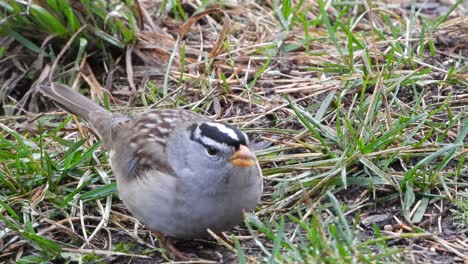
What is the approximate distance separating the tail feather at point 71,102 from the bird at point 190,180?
935mm

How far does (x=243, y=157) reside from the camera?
12.9 ft

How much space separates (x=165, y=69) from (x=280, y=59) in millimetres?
821

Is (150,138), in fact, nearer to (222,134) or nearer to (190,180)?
(190,180)

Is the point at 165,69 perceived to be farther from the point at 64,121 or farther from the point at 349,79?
→ the point at 349,79

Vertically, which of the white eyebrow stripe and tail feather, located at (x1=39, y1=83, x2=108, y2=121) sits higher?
the white eyebrow stripe

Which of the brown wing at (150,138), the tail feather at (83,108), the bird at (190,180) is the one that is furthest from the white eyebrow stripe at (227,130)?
the tail feather at (83,108)

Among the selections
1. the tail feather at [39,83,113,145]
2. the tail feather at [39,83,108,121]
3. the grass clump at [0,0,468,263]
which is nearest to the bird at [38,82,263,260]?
the grass clump at [0,0,468,263]

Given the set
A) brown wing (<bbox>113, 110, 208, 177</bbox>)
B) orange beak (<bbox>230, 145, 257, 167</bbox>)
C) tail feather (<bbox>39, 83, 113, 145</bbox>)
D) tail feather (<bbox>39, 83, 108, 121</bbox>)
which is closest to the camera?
orange beak (<bbox>230, 145, 257, 167</bbox>)

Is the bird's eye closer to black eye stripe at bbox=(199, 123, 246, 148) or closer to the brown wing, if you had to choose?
black eye stripe at bbox=(199, 123, 246, 148)

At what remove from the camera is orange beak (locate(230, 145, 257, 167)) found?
12.9 feet

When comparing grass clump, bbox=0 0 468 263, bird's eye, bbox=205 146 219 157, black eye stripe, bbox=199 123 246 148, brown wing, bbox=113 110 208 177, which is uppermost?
black eye stripe, bbox=199 123 246 148

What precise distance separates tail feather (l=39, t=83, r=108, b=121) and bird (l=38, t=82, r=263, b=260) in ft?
3.07

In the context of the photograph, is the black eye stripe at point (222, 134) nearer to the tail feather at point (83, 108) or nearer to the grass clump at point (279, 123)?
the grass clump at point (279, 123)

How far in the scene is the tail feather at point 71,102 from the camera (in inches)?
211
